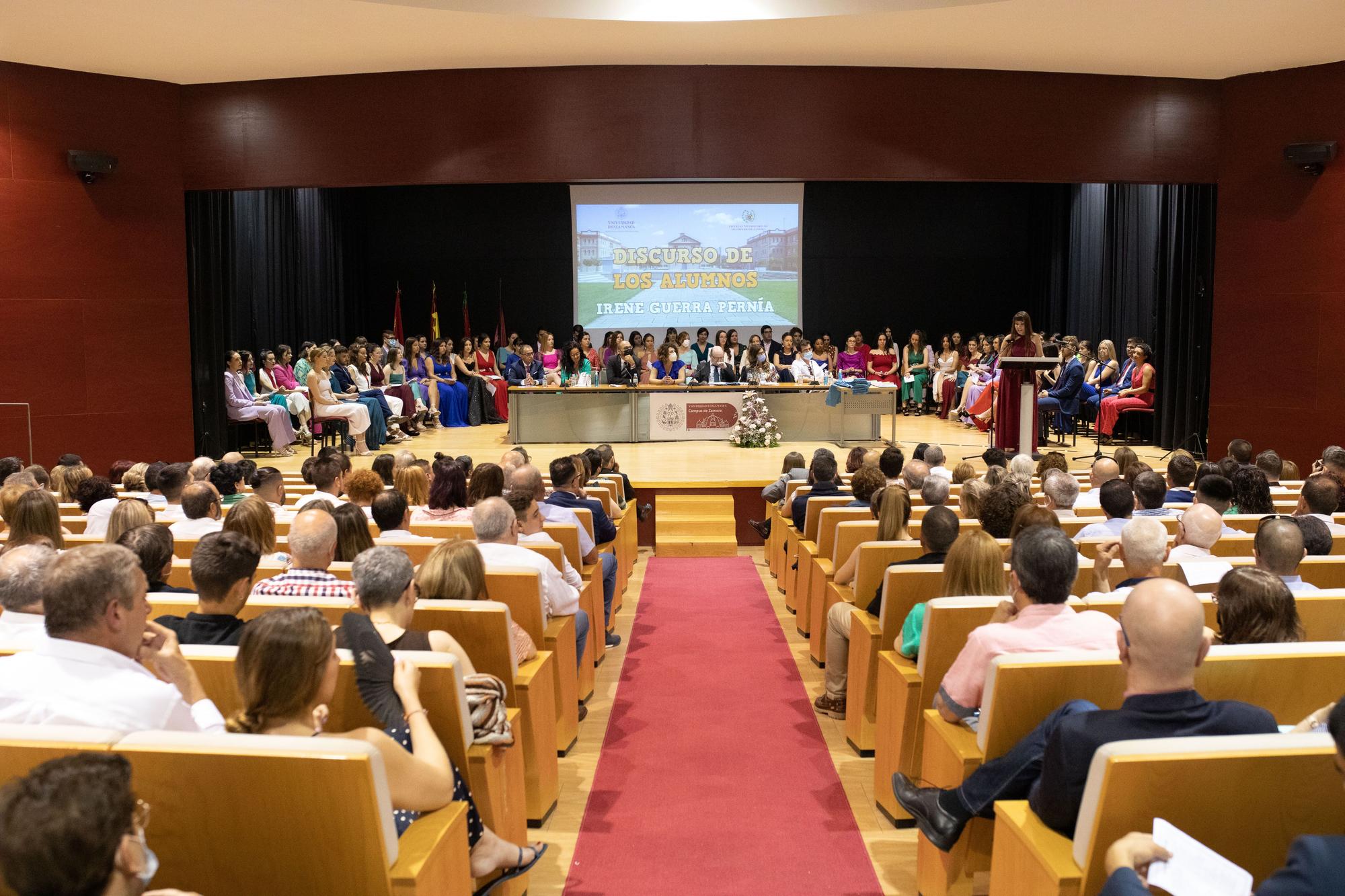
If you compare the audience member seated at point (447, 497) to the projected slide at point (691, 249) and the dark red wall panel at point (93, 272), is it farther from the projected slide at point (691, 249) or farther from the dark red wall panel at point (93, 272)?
the projected slide at point (691, 249)

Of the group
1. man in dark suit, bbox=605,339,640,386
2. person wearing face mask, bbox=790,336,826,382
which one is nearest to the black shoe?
man in dark suit, bbox=605,339,640,386

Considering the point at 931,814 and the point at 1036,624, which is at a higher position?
the point at 1036,624

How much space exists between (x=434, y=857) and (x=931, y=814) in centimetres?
121

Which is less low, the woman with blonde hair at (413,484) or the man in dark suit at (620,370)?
the man in dark suit at (620,370)

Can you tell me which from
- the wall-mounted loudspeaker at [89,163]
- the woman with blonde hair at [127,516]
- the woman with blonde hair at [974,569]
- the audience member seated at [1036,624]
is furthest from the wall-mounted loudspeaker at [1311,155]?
the wall-mounted loudspeaker at [89,163]

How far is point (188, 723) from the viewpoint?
2.12 m

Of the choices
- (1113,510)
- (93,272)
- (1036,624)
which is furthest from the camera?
(93,272)

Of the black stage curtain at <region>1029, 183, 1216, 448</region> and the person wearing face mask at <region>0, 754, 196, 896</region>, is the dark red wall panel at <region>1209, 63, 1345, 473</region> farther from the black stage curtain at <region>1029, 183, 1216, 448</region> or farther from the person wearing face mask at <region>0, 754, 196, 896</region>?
the person wearing face mask at <region>0, 754, 196, 896</region>

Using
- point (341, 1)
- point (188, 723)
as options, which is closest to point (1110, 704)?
point (188, 723)

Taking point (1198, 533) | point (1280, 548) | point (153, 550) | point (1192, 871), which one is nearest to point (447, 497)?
point (153, 550)

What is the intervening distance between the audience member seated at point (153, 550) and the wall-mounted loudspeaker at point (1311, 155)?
8.81 metres

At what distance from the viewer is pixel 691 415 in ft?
40.4

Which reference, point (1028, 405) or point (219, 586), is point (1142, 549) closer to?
point (219, 586)

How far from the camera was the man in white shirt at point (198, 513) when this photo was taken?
4262mm
